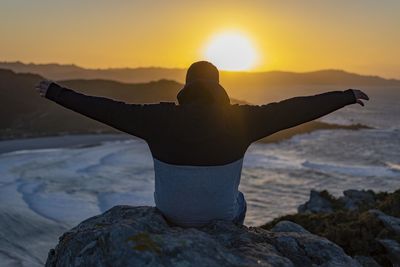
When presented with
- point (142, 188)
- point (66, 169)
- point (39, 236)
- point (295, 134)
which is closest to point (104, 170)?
point (66, 169)

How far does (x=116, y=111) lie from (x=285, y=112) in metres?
1.26

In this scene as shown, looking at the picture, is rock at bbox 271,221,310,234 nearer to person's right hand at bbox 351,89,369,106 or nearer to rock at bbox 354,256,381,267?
rock at bbox 354,256,381,267

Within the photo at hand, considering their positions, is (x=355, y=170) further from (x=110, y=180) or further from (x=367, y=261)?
(x=367, y=261)

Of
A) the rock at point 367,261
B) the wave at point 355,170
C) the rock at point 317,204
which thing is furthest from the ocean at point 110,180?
the rock at point 367,261

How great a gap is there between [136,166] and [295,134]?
125ft

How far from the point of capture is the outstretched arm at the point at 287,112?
3635mm

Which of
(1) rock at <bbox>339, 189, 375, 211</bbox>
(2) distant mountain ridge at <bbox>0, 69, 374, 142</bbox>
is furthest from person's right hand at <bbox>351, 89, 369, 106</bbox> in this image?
(2) distant mountain ridge at <bbox>0, 69, 374, 142</bbox>

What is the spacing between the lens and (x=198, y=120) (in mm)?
3541

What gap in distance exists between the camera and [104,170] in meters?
29.2

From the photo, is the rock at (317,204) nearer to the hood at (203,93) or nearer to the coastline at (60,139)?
the hood at (203,93)

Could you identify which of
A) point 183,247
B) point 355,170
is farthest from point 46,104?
point 183,247

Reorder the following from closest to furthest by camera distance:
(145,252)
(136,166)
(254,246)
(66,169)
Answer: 1. (145,252)
2. (254,246)
3. (66,169)
4. (136,166)

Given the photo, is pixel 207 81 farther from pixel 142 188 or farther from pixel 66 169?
pixel 66 169

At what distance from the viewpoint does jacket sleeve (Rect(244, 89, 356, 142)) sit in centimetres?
363
